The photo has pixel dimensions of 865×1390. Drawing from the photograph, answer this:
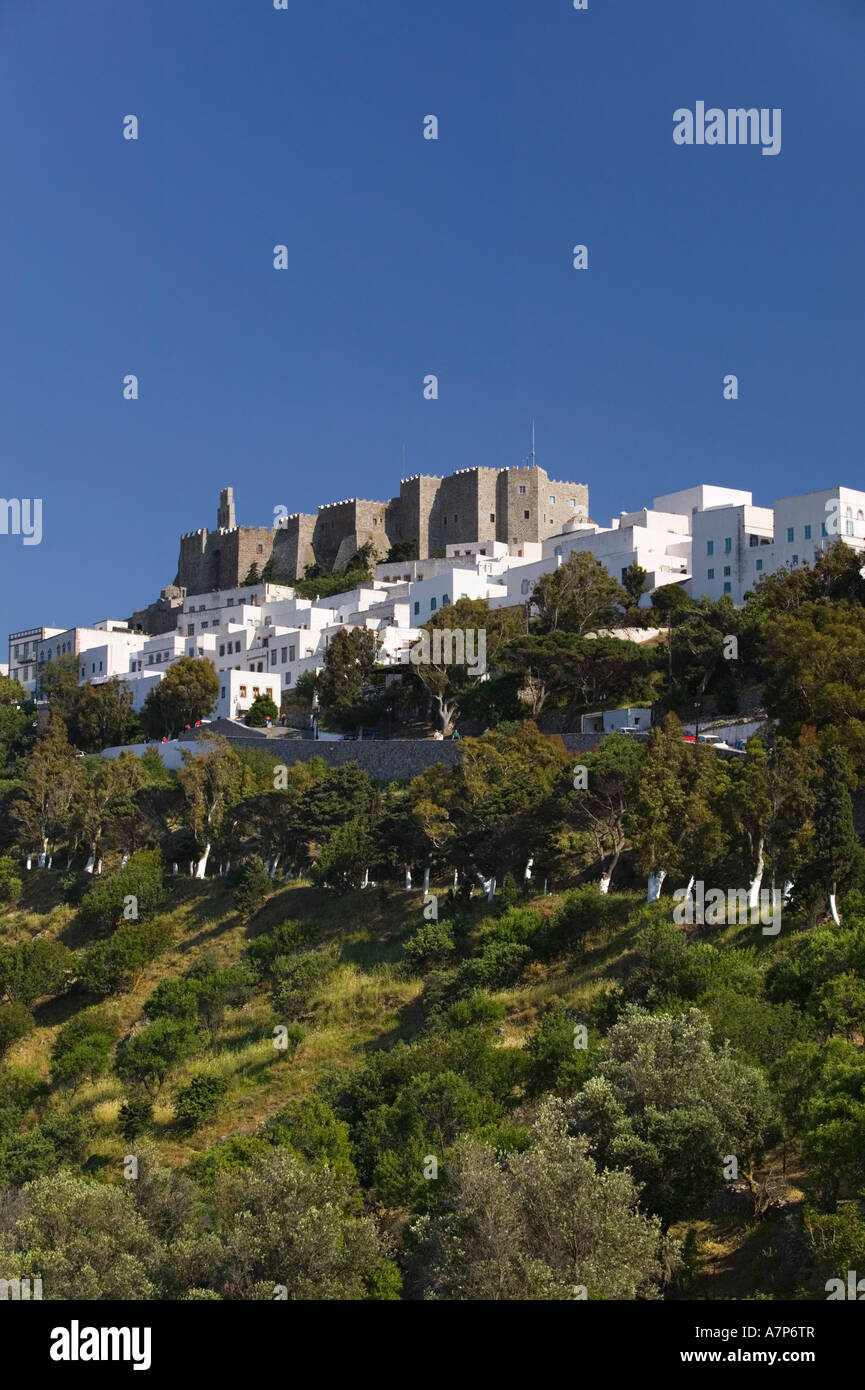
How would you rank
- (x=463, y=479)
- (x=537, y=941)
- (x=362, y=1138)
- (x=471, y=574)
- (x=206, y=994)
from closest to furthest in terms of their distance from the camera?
(x=362, y=1138) < (x=537, y=941) < (x=206, y=994) < (x=471, y=574) < (x=463, y=479)

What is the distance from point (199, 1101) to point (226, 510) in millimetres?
75784

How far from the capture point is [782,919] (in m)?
34.2

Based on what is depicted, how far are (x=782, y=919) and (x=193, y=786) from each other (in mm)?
22229

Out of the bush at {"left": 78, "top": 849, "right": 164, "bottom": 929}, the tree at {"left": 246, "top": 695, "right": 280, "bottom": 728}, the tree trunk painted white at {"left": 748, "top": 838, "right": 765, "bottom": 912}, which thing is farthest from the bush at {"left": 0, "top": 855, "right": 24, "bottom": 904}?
the tree trunk painted white at {"left": 748, "top": 838, "right": 765, "bottom": 912}

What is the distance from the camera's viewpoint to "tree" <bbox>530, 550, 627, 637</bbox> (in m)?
60.6

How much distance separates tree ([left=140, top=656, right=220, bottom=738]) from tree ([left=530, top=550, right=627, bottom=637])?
13361 millimetres

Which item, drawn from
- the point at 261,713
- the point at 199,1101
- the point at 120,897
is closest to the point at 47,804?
→ the point at 120,897

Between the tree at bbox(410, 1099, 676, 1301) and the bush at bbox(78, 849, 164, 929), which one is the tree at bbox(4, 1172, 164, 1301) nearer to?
the tree at bbox(410, 1099, 676, 1301)

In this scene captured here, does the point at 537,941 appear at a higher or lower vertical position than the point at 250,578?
lower

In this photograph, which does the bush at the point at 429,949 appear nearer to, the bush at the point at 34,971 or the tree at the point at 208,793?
the bush at the point at 34,971

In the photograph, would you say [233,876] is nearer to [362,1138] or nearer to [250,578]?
[362,1138]

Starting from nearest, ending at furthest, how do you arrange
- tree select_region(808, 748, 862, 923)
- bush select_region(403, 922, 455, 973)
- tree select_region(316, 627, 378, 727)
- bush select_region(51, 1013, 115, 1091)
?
tree select_region(808, 748, 862, 923), bush select_region(403, 922, 455, 973), bush select_region(51, 1013, 115, 1091), tree select_region(316, 627, 378, 727)

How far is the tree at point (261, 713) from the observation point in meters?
65.2
